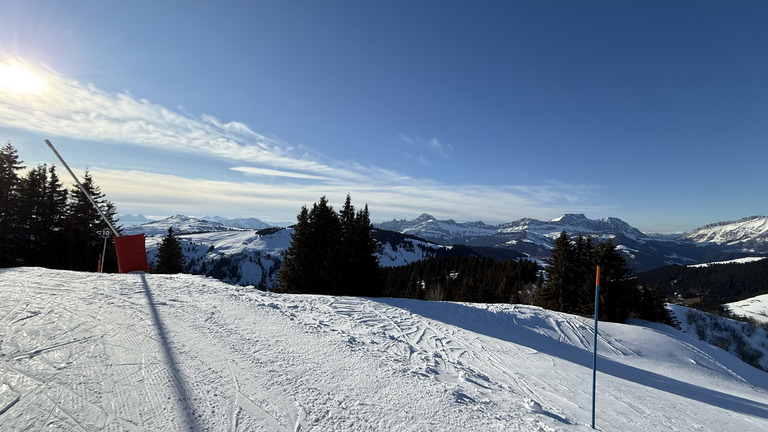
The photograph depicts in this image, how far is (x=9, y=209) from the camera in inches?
1059

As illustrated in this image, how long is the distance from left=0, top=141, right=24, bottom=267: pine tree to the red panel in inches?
945

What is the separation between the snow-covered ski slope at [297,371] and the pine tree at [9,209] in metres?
Result: 24.6

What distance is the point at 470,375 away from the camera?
20.1ft

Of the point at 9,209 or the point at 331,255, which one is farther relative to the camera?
the point at 9,209

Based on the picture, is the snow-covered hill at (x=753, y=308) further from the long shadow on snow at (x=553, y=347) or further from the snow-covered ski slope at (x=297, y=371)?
the snow-covered ski slope at (x=297, y=371)

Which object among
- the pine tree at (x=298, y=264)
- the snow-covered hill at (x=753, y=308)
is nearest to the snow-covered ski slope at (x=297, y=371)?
the pine tree at (x=298, y=264)

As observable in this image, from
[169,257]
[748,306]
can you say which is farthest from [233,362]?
[748,306]

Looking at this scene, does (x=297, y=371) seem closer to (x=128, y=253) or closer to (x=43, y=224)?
(x=128, y=253)

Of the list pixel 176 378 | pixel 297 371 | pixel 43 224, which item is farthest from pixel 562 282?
pixel 43 224

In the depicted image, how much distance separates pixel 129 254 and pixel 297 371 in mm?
12744

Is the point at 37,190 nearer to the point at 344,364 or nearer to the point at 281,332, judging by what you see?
the point at 281,332

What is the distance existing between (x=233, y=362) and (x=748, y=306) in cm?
21244

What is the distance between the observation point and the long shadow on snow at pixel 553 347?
732 cm

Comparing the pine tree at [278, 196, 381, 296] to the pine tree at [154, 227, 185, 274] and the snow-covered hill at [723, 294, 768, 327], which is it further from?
the snow-covered hill at [723, 294, 768, 327]
